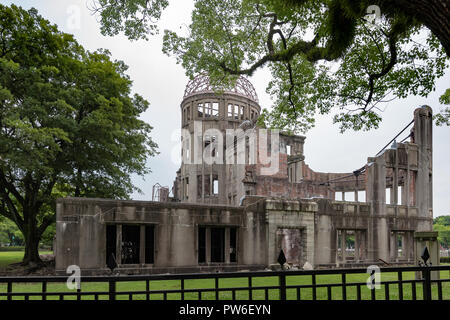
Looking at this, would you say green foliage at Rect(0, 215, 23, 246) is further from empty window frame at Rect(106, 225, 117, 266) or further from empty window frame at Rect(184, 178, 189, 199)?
empty window frame at Rect(106, 225, 117, 266)

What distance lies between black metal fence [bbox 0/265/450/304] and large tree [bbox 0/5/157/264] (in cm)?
811

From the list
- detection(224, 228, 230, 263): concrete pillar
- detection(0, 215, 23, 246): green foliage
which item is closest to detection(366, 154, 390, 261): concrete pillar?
detection(224, 228, 230, 263): concrete pillar

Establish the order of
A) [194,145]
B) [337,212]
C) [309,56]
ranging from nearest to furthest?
1. [309,56]
2. [337,212]
3. [194,145]

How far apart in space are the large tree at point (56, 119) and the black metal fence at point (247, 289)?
26.6ft

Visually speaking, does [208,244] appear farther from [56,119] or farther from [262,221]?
[56,119]

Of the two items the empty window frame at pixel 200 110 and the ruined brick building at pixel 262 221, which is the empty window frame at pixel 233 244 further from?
the empty window frame at pixel 200 110

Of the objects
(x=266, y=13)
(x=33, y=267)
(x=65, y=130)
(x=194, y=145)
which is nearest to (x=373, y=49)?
(x=266, y=13)

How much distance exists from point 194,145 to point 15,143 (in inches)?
1178

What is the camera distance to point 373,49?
45.3ft

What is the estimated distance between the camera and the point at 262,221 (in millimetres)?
21047

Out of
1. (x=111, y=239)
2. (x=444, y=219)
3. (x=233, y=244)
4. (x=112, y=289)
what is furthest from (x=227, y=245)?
(x=444, y=219)

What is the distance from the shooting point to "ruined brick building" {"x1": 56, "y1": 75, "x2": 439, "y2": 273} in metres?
17.5

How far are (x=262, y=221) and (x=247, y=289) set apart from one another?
1654cm
